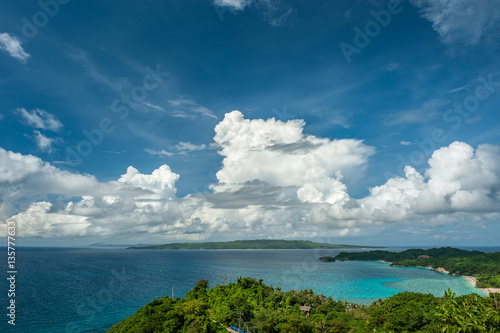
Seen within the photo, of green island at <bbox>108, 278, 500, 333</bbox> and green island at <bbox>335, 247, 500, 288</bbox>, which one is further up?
green island at <bbox>108, 278, 500, 333</bbox>

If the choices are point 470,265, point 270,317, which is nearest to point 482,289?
point 470,265

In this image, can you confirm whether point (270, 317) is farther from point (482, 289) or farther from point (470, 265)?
point (470, 265)

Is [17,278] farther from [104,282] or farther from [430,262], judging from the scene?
[430,262]

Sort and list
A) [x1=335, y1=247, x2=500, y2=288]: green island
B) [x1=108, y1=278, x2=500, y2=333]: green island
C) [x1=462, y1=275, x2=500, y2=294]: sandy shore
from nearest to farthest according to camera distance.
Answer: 1. [x1=108, y1=278, x2=500, y2=333]: green island
2. [x1=462, y1=275, x2=500, y2=294]: sandy shore
3. [x1=335, y1=247, x2=500, y2=288]: green island

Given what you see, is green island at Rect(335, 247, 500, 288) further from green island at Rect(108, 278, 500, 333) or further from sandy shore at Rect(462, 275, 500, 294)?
green island at Rect(108, 278, 500, 333)

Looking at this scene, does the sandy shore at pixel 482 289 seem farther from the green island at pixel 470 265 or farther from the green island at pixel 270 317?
the green island at pixel 270 317

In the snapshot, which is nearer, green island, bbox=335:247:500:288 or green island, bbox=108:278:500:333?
green island, bbox=108:278:500:333

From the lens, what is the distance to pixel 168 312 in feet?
128

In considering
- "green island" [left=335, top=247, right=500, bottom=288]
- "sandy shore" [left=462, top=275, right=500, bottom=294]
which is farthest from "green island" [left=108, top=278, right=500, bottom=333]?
"green island" [left=335, top=247, right=500, bottom=288]

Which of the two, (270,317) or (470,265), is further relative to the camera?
(470,265)

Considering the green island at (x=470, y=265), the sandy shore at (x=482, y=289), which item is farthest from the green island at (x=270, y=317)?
the green island at (x=470, y=265)

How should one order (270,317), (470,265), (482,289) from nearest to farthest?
(270,317)
(482,289)
(470,265)

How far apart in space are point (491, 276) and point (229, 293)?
11330 centimetres

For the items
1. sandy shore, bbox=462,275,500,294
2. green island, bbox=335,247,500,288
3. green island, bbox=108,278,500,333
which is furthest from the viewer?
green island, bbox=335,247,500,288
